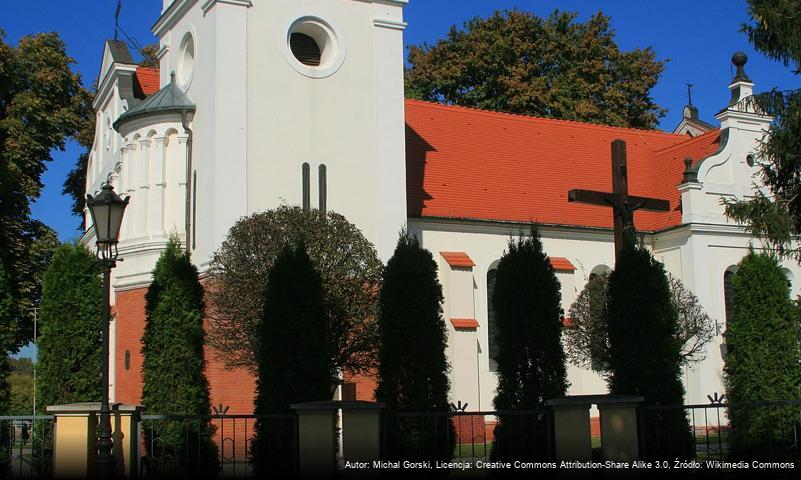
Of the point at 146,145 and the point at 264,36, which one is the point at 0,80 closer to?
the point at 146,145

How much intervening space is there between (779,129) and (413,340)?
9046mm

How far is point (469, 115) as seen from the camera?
28.5 metres

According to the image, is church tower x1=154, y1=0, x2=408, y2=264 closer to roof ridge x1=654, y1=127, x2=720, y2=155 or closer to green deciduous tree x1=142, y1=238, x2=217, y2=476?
green deciduous tree x1=142, y1=238, x2=217, y2=476

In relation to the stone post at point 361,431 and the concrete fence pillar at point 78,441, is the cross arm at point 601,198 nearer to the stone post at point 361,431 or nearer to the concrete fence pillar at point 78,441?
the stone post at point 361,431

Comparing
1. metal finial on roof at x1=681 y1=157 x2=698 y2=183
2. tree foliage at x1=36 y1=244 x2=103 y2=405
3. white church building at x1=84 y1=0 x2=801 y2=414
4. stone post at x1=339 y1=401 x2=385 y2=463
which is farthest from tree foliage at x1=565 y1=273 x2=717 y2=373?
stone post at x1=339 y1=401 x2=385 y2=463

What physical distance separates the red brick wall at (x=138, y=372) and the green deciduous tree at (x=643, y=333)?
8.84 metres

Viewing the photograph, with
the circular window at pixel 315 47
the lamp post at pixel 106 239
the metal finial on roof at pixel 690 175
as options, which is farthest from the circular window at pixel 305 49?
the metal finial on roof at pixel 690 175

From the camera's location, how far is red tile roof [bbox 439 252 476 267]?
23.6 metres

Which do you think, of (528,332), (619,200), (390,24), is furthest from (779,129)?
(390,24)

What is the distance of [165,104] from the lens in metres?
22.2

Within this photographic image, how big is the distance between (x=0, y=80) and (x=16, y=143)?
198cm

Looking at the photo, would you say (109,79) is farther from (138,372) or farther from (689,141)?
(689,141)

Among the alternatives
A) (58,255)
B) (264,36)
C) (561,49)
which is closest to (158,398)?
(58,255)

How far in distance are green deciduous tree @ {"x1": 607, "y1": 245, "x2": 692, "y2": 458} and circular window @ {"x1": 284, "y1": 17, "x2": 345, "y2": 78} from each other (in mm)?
10235
